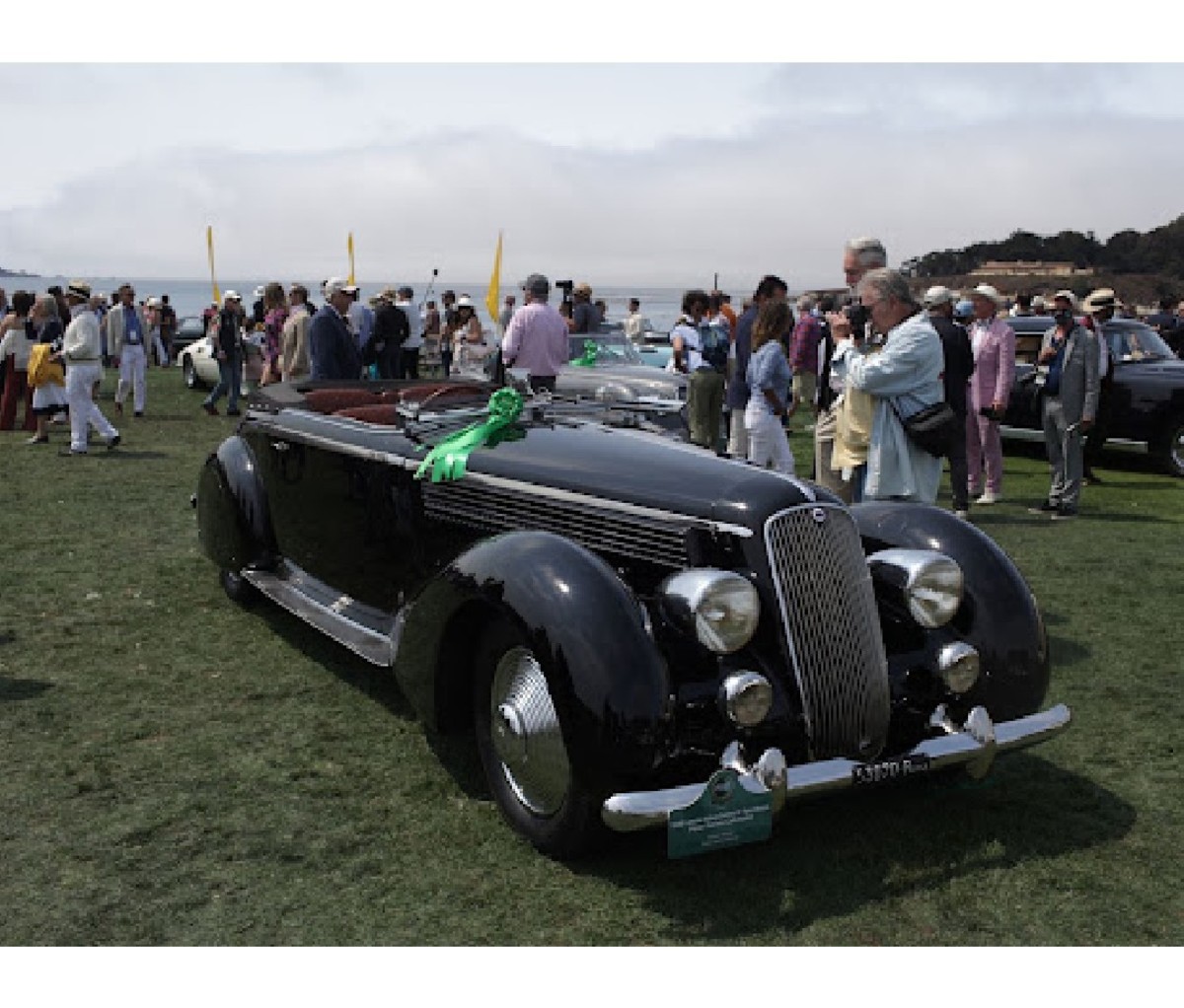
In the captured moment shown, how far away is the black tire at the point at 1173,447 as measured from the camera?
495 inches

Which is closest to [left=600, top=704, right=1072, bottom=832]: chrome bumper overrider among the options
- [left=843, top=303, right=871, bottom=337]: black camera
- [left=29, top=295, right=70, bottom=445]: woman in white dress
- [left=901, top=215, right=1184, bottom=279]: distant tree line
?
[left=843, top=303, right=871, bottom=337]: black camera

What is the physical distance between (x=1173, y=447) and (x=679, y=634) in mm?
10973

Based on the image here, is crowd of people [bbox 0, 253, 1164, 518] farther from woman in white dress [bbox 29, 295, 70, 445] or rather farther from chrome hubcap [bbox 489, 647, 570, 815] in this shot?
chrome hubcap [bbox 489, 647, 570, 815]

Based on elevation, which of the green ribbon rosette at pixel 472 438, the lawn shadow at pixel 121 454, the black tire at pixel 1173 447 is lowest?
the black tire at pixel 1173 447

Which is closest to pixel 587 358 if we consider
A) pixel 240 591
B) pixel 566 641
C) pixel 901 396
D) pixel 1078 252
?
pixel 240 591

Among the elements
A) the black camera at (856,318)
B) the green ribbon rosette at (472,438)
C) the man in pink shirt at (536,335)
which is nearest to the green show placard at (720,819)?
the green ribbon rosette at (472,438)

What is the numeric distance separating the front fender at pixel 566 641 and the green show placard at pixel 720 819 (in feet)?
0.72

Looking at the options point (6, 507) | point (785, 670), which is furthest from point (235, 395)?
point (785, 670)

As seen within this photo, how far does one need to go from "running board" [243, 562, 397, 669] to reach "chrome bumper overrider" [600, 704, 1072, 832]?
61.3 inches

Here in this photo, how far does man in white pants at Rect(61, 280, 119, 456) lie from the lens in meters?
11.7

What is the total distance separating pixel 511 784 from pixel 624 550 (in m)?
0.91

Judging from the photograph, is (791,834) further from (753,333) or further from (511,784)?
(753,333)

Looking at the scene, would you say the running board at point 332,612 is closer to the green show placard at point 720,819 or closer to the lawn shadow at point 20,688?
the lawn shadow at point 20,688

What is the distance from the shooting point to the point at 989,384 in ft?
33.3
